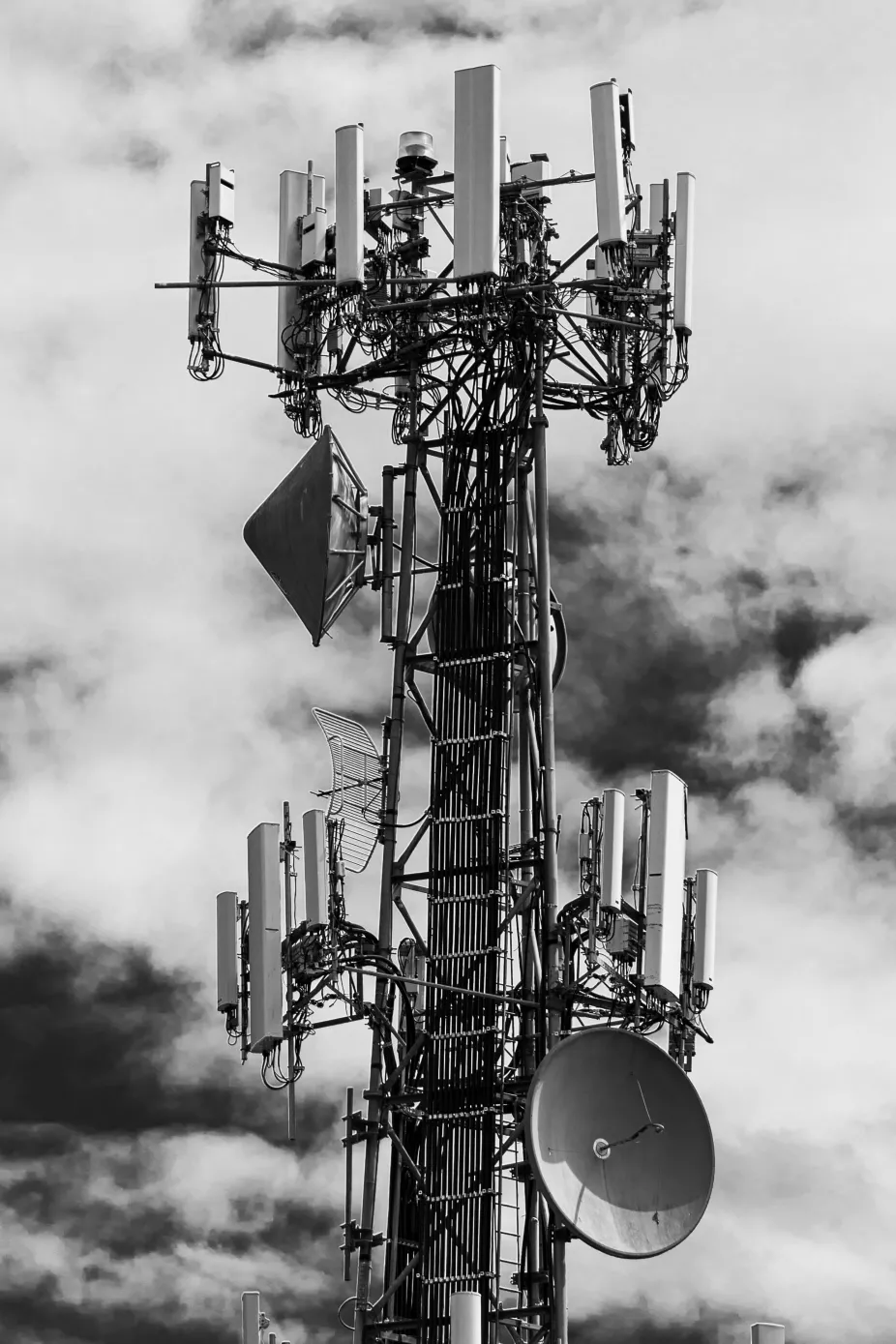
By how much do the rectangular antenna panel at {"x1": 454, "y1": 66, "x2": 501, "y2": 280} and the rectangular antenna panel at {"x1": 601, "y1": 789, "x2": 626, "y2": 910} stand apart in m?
7.60

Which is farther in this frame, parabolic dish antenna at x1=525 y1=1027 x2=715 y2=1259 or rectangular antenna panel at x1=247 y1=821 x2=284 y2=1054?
rectangular antenna panel at x1=247 y1=821 x2=284 y2=1054

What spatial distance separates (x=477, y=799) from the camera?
44.5 metres

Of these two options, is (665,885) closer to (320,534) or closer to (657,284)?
(320,534)

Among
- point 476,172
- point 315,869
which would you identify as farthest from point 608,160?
point 315,869

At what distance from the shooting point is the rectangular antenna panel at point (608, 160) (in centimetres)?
4438

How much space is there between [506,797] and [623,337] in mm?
7257

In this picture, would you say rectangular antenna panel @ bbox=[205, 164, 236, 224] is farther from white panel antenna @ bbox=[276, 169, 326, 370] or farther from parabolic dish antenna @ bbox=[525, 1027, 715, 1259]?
parabolic dish antenna @ bbox=[525, 1027, 715, 1259]

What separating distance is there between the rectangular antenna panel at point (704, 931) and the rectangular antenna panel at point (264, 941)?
5.94 meters

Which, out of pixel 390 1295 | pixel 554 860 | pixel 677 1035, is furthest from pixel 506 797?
pixel 390 1295

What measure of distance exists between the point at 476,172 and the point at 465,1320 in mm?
16130

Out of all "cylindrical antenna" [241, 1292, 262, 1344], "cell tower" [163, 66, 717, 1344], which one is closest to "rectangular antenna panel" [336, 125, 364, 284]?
"cell tower" [163, 66, 717, 1344]

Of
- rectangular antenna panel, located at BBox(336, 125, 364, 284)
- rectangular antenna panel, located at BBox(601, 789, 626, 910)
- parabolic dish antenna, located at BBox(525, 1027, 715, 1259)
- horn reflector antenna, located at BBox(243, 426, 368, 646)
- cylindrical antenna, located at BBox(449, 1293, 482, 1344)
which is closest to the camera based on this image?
cylindrical antenna, located at BBox(449, 1293, 482, 1344)

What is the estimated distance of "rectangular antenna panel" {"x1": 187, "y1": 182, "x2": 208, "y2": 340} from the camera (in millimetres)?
47344

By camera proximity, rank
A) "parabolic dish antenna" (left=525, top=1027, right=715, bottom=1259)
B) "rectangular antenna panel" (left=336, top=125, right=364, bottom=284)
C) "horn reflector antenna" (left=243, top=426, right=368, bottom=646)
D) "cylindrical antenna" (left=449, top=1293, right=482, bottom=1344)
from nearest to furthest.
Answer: "cylindrical antenna" (left=449, top=1293, right=482, bottom=1344) → "parabolic dish antenna" (left=525, top=1027, right=715, bottom=1259) → "rectangular antenna panel" (left=336, top=125, right=364, bottom=284) → "horn reflector antenna" (left=243, top=426, right=368, bottom=646)
